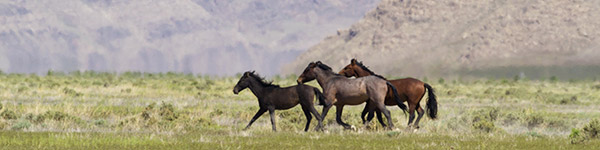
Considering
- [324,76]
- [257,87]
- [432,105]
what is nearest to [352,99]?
[324,76]

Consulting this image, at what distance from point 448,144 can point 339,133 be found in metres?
3.05

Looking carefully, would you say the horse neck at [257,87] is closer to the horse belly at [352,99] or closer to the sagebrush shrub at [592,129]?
the horse belly at [352,99]

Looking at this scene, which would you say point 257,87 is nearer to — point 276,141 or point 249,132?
point 249,132

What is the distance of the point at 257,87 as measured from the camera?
67.6 ft

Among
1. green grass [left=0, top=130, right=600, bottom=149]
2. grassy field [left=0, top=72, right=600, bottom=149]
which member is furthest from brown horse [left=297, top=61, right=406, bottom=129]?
green grass [left=0, top=130, right=600, bottom=149]

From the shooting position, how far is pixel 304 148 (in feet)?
51.3

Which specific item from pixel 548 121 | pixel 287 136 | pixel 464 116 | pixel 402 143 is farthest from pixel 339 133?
pixel 548 121

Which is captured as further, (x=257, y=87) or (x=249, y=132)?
(x=257, y=87)

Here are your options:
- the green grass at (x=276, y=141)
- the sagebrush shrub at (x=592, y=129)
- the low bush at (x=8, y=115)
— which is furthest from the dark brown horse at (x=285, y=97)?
the low bush at (x=8, y=115)

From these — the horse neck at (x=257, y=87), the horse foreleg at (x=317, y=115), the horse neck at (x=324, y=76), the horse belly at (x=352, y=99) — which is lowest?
the horse foreleg at (x=317, y=115)

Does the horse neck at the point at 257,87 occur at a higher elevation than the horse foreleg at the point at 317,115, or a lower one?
higher

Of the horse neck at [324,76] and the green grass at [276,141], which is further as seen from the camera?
the horse neck at [324,76]

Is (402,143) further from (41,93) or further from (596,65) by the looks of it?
(596,65)

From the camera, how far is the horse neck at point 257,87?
20.5 meters
